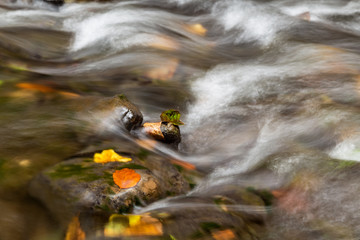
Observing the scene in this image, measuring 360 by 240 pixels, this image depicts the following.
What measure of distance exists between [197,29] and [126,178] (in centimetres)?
505

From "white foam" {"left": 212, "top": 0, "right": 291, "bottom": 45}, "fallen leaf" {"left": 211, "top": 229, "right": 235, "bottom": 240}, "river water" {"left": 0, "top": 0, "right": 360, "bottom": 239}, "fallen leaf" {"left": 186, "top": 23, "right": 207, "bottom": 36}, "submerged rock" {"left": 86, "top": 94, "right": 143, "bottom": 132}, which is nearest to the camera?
"fallen leaf" {"left": 211, "top": 229, "right": 235, "bottom": 240}

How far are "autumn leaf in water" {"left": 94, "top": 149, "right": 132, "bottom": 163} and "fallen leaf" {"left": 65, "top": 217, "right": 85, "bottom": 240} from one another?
609mm

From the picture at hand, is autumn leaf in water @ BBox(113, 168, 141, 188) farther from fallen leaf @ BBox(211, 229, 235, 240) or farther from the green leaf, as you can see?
the green leaf

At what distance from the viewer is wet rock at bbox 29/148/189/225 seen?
2.30m

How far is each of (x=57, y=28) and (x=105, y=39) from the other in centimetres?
120

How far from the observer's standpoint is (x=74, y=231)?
84.5 inches

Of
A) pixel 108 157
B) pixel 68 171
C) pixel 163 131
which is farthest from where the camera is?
pixel 163 131

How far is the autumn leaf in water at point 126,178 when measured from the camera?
2516mm

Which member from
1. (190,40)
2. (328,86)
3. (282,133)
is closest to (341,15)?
(190,40)

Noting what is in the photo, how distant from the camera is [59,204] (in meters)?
2.30

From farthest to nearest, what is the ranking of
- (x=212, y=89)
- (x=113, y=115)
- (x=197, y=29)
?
(x=197, y=29) < (x=212, y=89) < (x=113, y=115)

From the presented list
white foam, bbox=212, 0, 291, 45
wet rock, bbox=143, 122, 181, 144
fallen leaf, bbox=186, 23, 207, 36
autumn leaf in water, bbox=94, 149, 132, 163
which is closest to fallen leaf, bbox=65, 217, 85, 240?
autumn leaf in water, bbox=94, 149, 132, 163

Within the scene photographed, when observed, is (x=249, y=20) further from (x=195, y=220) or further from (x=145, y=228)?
(x=145, y=228)

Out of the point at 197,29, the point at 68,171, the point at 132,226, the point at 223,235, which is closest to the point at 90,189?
the point at 68,171
